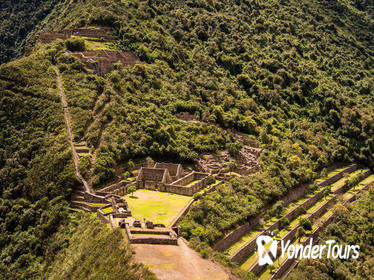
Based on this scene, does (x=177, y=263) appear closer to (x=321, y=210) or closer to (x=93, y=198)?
(x=93, y=198)

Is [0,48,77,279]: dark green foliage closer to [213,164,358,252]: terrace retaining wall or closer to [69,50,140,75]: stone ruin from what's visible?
[69,50,140,75]: stone ruin

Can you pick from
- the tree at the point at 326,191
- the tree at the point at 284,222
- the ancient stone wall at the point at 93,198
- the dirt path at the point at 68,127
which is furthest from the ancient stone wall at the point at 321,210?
the dirt path at the point at 68,127

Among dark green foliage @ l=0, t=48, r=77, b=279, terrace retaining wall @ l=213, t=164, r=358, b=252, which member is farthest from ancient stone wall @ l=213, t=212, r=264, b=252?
dark green foliage @ l=0, t=48, r=77, b=279

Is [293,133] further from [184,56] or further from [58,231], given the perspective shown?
[58,231]

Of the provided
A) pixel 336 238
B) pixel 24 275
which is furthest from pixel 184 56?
Answer: pixel 24 275

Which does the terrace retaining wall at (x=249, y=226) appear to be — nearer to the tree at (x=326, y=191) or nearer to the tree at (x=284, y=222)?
the tree at (x=326, y=191)

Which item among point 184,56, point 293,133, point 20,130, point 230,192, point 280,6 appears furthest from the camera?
point 280,6
